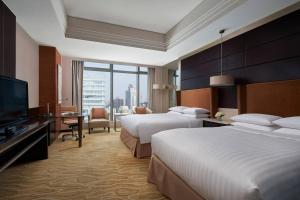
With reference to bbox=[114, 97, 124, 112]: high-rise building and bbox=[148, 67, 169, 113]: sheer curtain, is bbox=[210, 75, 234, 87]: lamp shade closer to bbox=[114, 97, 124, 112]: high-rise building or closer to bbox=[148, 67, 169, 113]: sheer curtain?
bbox=[148, 67, 169, 113]: sheer curtain

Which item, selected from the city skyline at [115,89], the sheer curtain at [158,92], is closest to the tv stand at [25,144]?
the city skyline at [115,89]

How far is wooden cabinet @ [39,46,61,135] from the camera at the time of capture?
14.6 feet

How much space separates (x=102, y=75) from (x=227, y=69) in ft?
15.1

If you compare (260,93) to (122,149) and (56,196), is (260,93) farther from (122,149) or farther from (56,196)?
(56,196)

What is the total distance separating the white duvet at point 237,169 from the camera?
1.00m

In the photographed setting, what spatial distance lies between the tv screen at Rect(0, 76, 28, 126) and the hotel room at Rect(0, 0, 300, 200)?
0.05 feet

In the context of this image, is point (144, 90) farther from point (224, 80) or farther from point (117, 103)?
point (224, 80)

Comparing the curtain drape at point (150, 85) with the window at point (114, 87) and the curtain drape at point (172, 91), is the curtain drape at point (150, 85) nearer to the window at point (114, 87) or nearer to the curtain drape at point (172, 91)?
the window at point (114, 87)

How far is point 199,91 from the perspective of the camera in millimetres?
4566

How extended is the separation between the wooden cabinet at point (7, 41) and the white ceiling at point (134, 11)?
1075mm

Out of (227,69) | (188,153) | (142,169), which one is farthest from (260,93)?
(142,169)

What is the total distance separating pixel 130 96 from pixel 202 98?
3.49 metres

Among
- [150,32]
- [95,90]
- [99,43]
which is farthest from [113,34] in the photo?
[95,90]

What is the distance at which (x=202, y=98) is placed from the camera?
4438 millimetres
